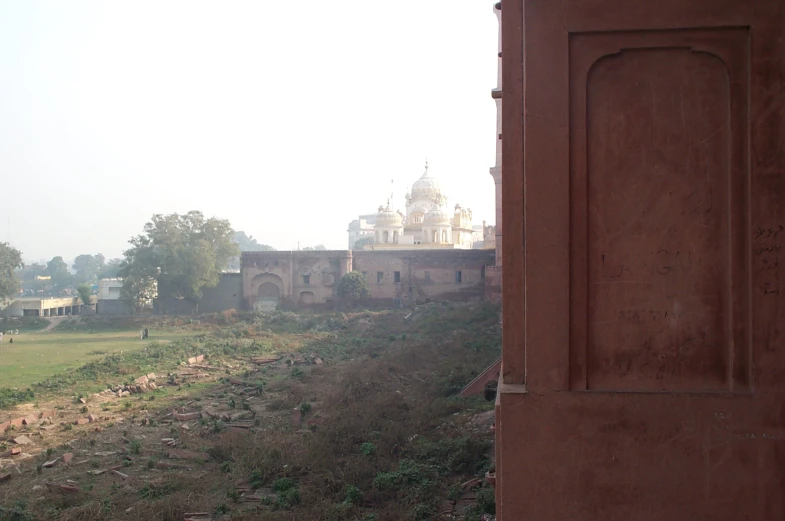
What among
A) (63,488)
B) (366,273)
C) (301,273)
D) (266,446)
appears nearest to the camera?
(63,488)

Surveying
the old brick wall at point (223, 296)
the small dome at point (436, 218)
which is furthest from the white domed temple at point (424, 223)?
the old brick wall at point (223, 296)

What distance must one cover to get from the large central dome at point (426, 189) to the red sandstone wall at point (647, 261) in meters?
47.4

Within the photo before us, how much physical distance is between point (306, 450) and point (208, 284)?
30.8 meters

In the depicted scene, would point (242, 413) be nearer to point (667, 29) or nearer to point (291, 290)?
point (667, 29)

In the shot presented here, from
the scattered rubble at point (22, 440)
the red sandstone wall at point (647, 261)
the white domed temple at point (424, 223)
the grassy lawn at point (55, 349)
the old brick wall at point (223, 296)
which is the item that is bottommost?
the grassy lawn at point (55, 349)

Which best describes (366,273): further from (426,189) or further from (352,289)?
(426,189)

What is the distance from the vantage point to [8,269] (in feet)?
138

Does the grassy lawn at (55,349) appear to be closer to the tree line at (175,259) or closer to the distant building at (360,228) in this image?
the tree line at (175,259)

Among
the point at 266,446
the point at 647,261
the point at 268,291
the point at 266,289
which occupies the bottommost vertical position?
the point at 266,446

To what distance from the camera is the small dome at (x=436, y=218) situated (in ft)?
153

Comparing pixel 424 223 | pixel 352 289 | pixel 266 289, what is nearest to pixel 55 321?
pixel 266 289

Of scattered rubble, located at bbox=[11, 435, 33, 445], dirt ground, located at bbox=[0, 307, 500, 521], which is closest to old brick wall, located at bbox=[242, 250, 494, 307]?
dirt ground, located at bbox=[0, 307, 500, 521]

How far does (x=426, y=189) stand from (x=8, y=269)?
27936 millimetres

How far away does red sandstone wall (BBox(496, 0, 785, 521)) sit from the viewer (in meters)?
3.51
